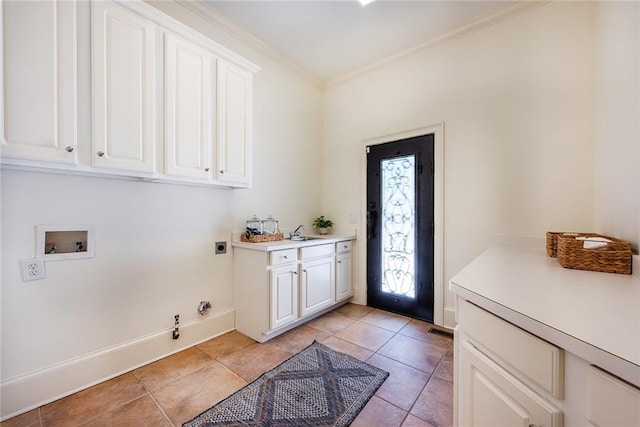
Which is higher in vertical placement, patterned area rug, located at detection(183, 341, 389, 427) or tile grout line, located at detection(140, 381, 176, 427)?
patterned area rug, located at detection(183, 341, 389, 427)

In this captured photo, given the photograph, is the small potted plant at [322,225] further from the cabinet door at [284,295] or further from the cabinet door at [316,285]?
the cabinet door at [284,295]

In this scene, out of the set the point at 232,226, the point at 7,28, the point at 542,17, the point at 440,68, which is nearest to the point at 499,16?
the point at 542,17

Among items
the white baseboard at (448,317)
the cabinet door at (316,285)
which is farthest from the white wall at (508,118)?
the cabinet door at (316,285)

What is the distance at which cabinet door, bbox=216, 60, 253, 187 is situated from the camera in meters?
2.11

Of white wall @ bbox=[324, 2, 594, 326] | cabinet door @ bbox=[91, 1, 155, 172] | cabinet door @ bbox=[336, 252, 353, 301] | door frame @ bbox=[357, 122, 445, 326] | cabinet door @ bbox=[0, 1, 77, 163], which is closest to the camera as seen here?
cabinet door @ bbox=[0, 1, 77, 163]

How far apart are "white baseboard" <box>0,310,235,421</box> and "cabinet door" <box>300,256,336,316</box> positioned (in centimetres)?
94

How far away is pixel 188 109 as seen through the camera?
6.25 ft

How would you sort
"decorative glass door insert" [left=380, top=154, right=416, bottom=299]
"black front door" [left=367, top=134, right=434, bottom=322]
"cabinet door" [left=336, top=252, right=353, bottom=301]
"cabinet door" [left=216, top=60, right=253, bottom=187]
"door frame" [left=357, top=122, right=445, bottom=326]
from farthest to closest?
"cabinet door" [left=336, top=252, right=353, bottom=301] < "decorative glass door insert" [left=380, top=154, right=416, bottom=299] < "black front door" [left=367, top=134, right=434, bottom=322] < "door frame" [left=357, top=122, right=445, bottom=326] < "cabinet door" [left=216, top=60, right=253, bottom=187]

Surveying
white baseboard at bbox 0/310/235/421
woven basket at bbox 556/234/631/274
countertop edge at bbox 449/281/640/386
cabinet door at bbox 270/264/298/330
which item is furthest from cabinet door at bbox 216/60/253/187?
woven basket at bbox 556/234/631/274

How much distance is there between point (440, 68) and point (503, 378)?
2817 millimetres

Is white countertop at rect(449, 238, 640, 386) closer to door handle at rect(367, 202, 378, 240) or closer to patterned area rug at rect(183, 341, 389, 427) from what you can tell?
patterned area rug at rect(183, 341, 389, 427)

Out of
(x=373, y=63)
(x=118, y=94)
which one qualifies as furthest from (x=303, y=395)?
(x=373, y=63)

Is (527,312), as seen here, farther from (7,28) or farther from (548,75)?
(7,28)

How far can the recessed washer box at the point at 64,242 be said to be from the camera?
1497 mm
